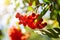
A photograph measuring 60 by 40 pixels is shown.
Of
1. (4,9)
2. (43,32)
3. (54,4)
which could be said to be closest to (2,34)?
(4,9)

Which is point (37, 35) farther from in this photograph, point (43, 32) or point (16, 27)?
point (16, 27)

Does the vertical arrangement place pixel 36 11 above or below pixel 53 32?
above

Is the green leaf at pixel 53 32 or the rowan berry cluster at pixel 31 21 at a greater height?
the rowan berry cluster at pixel 31 21

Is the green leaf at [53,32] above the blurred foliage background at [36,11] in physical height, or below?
below

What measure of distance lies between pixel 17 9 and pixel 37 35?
21 cm

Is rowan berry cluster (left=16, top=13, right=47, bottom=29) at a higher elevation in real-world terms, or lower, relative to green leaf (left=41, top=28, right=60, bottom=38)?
higher

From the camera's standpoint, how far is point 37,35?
0.98 m

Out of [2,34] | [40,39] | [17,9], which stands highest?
[17,9]

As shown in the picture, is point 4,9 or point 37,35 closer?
point 37,35

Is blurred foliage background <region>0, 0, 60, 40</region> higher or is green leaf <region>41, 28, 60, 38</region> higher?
blurred foliage background <region>0, 0, 60, 40</region>

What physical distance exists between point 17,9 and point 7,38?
0.19 m

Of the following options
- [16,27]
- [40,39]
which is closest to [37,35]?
[40,39]

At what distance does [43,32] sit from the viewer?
0.97 meters

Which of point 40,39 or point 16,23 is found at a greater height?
point 16,23
